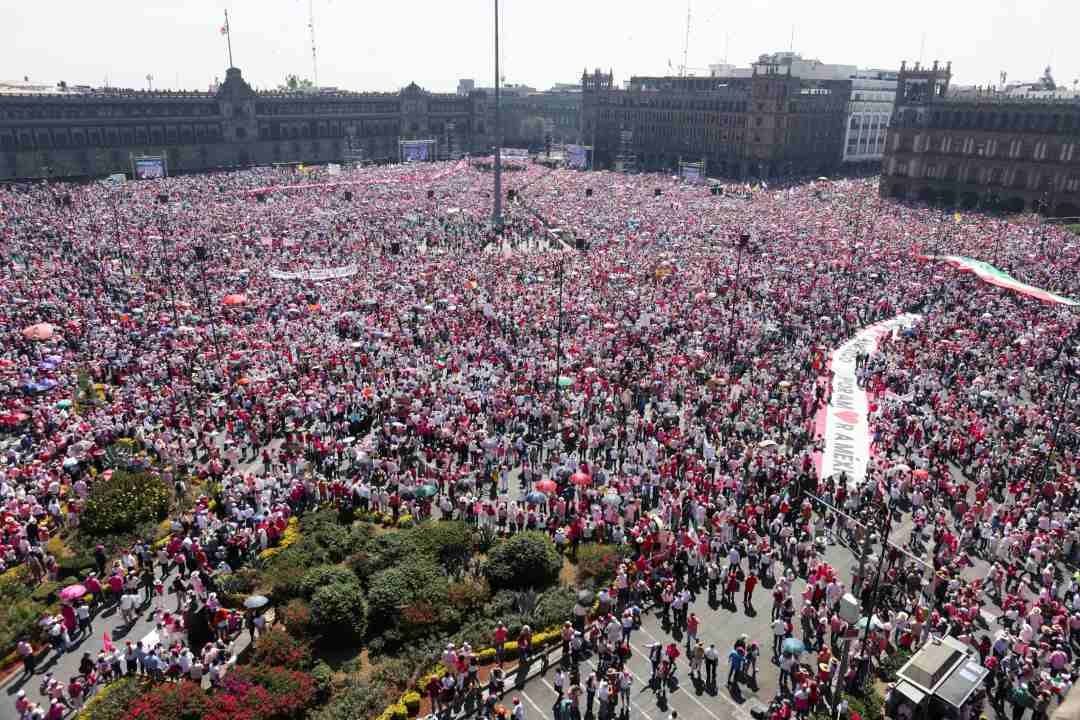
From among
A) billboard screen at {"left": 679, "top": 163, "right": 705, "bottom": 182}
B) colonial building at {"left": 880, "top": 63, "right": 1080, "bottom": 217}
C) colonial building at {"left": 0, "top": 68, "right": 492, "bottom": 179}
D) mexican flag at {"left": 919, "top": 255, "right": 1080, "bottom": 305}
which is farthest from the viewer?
billboard screen at {"left": 679, "top": 163, "right": 705, "bottom": 182}

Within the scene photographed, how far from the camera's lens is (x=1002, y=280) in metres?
45.4

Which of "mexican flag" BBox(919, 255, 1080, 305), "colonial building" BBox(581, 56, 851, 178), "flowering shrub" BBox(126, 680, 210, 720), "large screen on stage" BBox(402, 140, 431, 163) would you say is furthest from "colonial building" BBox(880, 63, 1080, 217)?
"flowering shrub" BBox(126, 680, 210, 720)

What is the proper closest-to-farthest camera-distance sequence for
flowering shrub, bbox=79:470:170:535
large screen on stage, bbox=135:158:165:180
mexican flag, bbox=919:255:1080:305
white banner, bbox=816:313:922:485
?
1. flowering shrub, bbox=79:470:170:535
2. white banner, bbox=816:313:922:485
3. mexican flag, bbox=919:255:1080:305
4. large screen on stage, bbox=135:158:165:180

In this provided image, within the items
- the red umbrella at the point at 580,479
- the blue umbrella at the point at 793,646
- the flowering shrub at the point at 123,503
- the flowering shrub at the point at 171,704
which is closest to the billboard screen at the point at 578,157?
the red umbrella at the point at 580,479

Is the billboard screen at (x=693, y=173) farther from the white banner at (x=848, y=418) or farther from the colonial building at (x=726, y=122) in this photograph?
the white banner at (x=848, y=418)

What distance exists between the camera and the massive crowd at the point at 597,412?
67.7 feet

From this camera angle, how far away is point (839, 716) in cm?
1644

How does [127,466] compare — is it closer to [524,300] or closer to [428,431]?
[428,431]

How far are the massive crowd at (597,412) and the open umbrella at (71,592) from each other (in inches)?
34.3

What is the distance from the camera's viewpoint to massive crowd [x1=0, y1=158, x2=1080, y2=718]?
20.6 meters

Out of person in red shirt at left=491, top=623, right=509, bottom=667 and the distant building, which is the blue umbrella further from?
the distant building

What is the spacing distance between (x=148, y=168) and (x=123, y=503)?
289 feet

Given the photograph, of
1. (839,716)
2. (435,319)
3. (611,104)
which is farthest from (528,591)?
(611,104)

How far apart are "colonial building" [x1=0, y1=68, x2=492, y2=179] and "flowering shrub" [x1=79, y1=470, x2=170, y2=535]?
311ft
